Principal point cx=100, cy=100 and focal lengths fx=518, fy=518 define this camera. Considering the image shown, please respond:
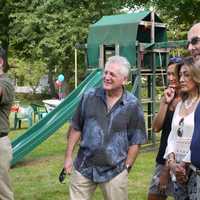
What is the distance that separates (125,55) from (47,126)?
2204mm

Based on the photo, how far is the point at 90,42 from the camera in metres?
11.3

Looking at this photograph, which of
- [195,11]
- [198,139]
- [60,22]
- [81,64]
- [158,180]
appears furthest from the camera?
[81,64]

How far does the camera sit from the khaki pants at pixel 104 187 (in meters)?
3.71

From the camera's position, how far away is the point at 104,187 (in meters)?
3.73

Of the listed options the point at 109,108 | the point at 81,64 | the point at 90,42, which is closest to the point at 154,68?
the point at 90,42

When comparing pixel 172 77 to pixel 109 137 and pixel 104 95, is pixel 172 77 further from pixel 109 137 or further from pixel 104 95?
pixel 109 137

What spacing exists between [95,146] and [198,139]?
1.09 m

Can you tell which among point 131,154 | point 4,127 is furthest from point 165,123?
point 4,127

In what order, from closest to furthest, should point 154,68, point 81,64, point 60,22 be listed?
point 154,68 → point 60,22 → point 81,64

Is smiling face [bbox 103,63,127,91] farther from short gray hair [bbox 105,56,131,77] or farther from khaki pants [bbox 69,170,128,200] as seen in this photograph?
khaki pants [bbox 69,170,128,200]

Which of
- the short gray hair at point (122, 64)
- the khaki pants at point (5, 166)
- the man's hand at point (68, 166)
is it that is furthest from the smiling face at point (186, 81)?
the khaki pants at point (5, 166)

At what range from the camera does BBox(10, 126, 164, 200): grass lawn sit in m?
6.44

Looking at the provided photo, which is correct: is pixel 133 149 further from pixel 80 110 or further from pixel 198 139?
pixel 198 139

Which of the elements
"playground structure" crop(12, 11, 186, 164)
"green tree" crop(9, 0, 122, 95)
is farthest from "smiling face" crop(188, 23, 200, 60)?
"green tree" crop(9, 0, 122, 95)
